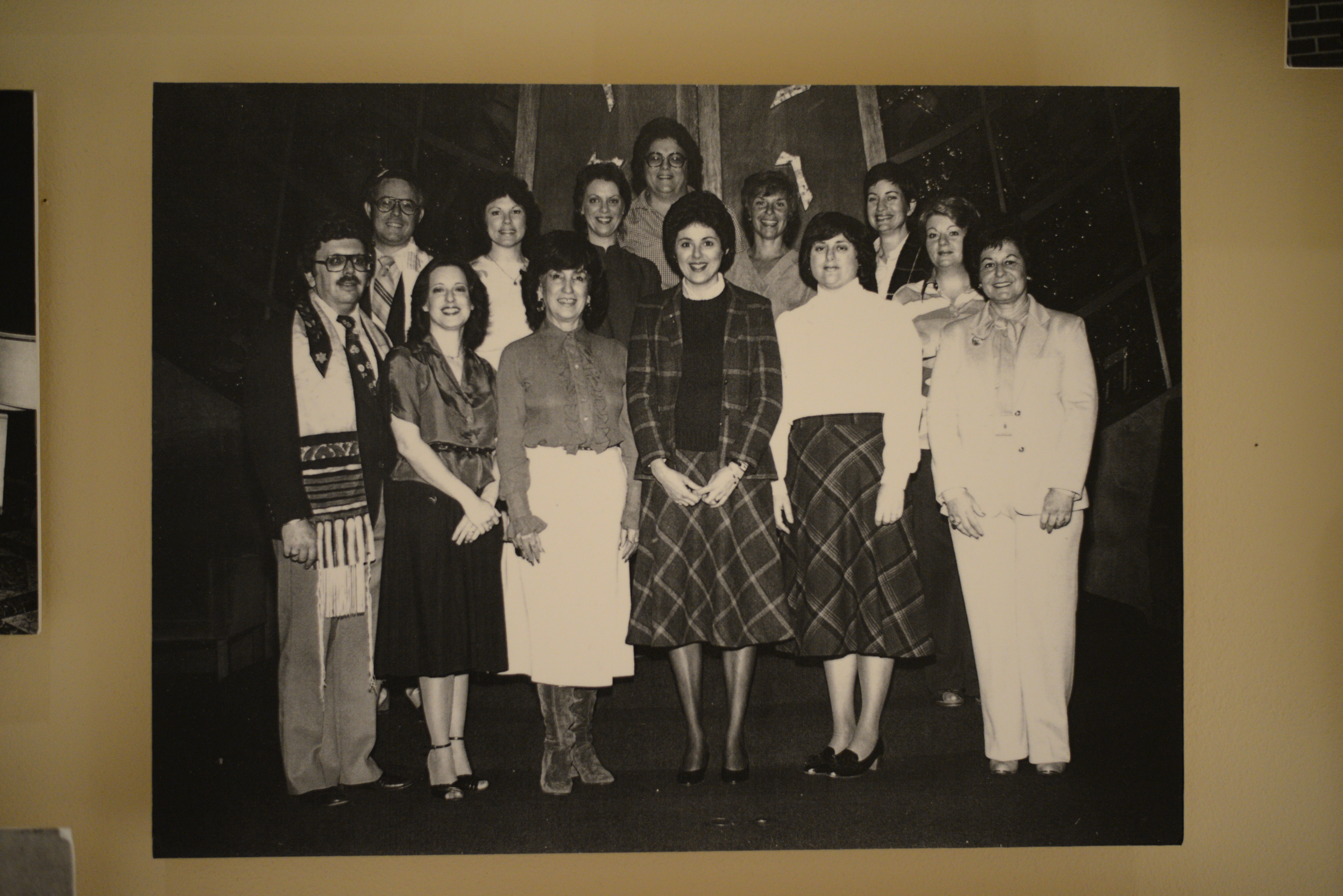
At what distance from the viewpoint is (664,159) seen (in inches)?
77.4

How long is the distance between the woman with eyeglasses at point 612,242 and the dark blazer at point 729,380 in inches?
1.1

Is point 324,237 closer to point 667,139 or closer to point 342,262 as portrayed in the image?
point 342,262

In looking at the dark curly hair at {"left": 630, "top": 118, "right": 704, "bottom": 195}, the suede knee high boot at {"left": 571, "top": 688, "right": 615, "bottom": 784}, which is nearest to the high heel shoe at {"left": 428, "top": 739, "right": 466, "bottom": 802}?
the suede knee high boot at {"left": 571, "top": 688, "right": 615, "bottom": 784}

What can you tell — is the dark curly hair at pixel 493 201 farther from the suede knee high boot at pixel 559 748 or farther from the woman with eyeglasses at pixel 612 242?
the suede knee high boot at pixel 559 748

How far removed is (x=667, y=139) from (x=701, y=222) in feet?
0.58

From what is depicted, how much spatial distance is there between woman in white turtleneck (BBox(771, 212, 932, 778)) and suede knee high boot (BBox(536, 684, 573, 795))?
1.53 ft

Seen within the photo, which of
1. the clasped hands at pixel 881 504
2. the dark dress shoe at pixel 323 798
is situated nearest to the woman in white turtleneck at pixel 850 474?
the clasped hands at pixel 881 504

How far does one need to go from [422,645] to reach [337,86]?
1110 millimetres

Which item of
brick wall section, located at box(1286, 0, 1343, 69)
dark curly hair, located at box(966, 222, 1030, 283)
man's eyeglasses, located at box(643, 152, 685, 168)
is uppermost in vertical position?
brick wall section, located at box(1286, 0, 1343, 69)

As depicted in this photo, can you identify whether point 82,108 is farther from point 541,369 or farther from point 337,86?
point 541,369

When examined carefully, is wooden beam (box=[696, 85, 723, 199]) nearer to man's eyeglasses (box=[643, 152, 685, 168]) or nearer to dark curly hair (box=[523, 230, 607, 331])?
man's eyeglasses (box=[643, 152, 685, 168])

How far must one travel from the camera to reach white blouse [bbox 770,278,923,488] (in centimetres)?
196

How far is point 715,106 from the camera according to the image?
196 cm

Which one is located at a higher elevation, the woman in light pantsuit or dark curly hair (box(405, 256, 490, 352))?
dark curly hair (box(405, 256, 490, 352))
